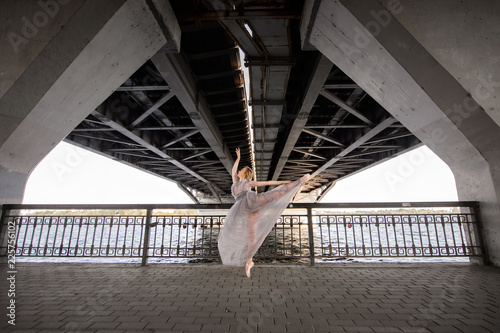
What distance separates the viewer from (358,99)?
9.15 meters

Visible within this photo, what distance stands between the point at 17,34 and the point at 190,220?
473 centimetres

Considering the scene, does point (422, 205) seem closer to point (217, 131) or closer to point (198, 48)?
point (198, 48)

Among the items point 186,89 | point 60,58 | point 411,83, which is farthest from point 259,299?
point 186,89

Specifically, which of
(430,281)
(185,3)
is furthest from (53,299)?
(430,281)

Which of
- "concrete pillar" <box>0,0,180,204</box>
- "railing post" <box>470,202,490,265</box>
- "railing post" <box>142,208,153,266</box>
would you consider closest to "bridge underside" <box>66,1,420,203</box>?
"concrete pillar" <box>0,0,180,204</box>

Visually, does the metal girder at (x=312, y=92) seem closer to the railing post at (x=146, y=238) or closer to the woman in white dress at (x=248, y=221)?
the woman in white dress at (x=248, y=221)

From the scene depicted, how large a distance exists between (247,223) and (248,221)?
0.04 metres

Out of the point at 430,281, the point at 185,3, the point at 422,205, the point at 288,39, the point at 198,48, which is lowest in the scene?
the point at 430,281

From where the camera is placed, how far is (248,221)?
15.0 ft

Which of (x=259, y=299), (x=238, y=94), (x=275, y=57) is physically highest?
(x=238, y=94)

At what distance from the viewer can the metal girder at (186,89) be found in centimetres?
586

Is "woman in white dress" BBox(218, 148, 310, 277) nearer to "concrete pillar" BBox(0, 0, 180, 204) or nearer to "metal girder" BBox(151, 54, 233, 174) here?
"concrete pillar" BBox(0, 0, 180, 204)

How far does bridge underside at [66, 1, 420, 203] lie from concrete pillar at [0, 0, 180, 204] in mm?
989

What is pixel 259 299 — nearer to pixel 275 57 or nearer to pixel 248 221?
pixel 248 221
